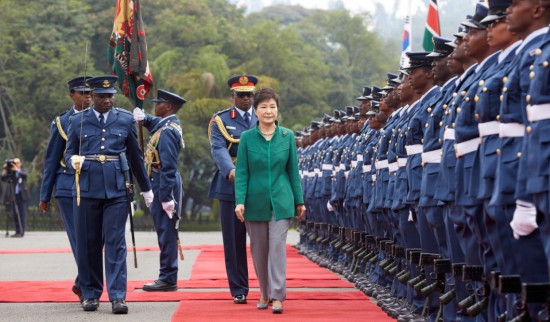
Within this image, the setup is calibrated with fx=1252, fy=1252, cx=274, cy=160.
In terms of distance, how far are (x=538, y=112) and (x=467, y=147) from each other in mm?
1589

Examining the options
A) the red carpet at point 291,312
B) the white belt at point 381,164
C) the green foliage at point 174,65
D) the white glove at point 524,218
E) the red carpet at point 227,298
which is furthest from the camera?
the green foliage at point 174,65

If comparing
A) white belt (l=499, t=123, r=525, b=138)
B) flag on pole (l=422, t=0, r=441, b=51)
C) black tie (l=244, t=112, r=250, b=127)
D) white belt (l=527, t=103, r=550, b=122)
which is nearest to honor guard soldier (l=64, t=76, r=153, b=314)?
black tie (l=244, t=112, r=250, b=127)

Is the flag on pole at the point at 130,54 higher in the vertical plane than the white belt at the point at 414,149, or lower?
higher

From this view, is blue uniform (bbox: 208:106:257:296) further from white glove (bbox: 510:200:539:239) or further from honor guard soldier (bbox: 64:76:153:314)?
white glove (bbox: 510:200:539:239)

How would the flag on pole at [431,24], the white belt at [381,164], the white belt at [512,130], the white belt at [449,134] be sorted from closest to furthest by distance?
1. the white belt at [512,130]
2. the white belt at [449,134]
3. the white belt at [381,164]
4. the flag on pole at [431,24]

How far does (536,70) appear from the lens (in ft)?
22.1

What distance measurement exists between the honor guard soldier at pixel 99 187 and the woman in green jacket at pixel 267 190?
1.12m

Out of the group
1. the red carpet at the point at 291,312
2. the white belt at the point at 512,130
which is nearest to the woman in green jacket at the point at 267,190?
the red carpet at the point at 291,312

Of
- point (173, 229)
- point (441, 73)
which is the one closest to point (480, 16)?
point (441, 73)

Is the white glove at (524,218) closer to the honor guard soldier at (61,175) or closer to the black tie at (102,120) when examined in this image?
the black tie at (102,120)

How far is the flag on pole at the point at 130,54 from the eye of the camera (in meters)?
13.7

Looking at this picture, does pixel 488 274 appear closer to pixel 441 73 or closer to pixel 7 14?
pixel 441 73

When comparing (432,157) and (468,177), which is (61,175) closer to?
(432,157)

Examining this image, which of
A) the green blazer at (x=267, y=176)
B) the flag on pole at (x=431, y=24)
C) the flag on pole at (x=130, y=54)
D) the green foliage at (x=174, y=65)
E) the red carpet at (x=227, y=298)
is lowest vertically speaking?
the red carpet at (x=227, y=298)
